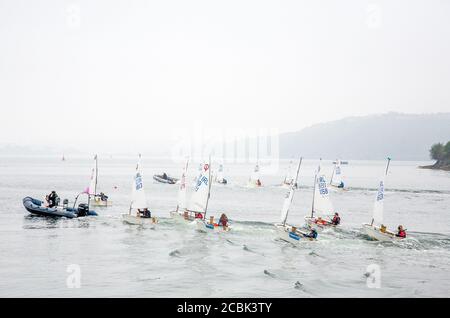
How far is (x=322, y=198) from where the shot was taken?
190 ft

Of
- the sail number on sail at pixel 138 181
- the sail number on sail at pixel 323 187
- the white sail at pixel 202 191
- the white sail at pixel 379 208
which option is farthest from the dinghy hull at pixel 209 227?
the white sail at pixel 379 208

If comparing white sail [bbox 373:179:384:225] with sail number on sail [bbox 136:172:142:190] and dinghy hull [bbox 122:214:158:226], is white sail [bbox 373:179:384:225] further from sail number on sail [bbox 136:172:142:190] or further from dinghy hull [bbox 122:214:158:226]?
sail number on sail [bbox 136:172:142:190]

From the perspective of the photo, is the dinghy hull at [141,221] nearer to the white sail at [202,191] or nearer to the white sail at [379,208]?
the white sail at [202,191]

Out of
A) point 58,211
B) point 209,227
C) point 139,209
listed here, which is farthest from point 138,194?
point 58,211

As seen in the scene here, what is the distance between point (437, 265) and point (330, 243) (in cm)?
1030

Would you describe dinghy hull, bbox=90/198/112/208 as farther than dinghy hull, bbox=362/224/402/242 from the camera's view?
Yes

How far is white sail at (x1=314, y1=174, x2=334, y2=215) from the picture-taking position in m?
57.6

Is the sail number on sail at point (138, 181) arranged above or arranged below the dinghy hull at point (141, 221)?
above

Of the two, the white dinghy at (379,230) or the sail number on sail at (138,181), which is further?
the sail number on sail at (138,181)

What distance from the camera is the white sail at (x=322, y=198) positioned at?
2266 inches

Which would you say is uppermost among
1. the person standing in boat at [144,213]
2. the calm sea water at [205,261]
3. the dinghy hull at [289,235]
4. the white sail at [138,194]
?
the white sail at [138,194]

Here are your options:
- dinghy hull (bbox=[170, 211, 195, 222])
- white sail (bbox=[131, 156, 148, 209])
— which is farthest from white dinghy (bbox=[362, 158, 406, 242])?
white sail (bbox=[131, 156, 148, 209])

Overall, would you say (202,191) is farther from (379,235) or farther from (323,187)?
(379,235)

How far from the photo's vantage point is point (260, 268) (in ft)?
114
